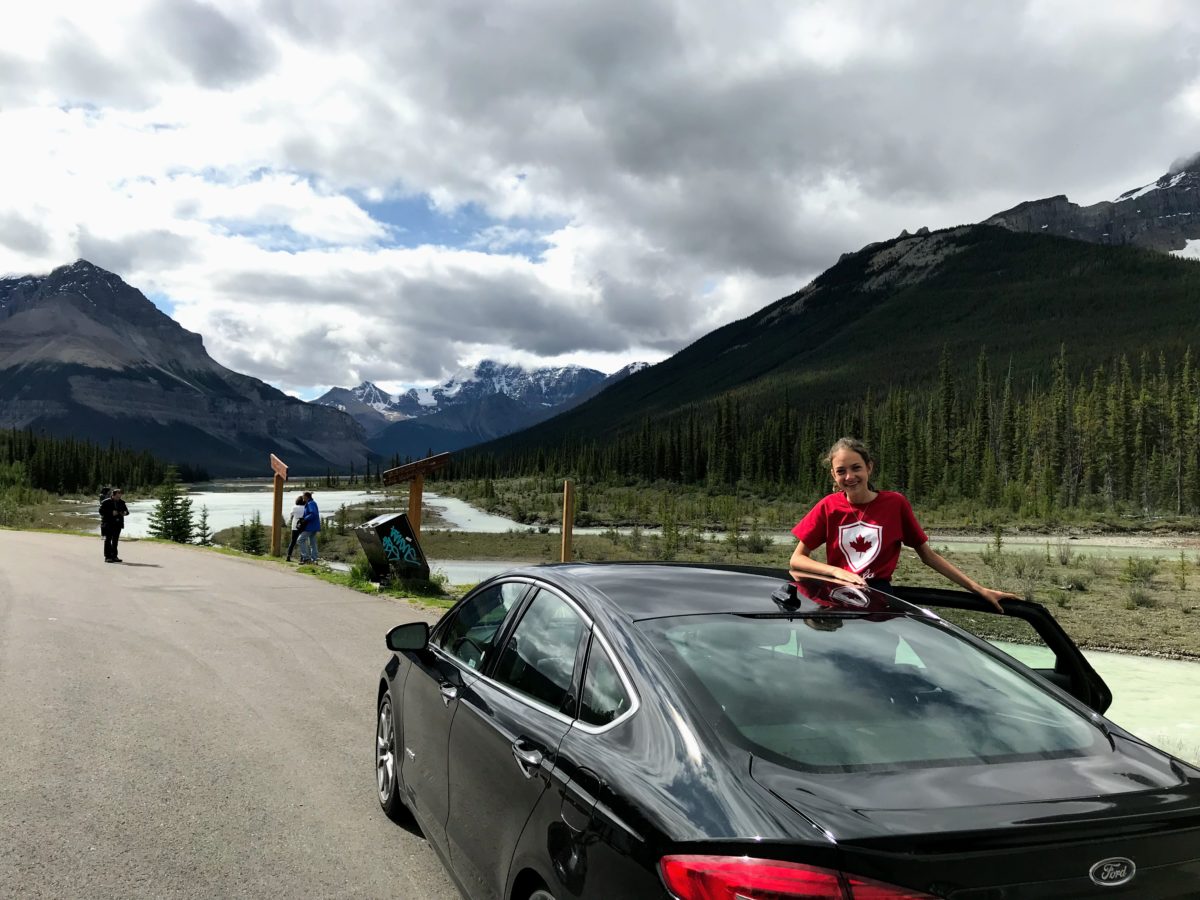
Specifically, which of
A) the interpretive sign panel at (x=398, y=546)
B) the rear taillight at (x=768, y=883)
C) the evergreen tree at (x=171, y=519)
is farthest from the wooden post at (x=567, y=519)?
the evergreen tree at (x=171, y=519)

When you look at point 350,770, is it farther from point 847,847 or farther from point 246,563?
point 246,563

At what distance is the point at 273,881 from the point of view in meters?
3.87

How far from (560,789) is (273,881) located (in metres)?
2.13

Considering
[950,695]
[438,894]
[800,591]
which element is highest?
[800,591]

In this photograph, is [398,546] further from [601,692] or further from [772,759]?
[772,759]

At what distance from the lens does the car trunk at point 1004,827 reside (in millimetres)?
1778

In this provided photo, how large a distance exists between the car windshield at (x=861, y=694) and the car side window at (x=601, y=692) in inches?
6.5

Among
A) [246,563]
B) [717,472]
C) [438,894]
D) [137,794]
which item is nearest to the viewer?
[438,894]

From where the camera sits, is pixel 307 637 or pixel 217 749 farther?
pixel 307 637

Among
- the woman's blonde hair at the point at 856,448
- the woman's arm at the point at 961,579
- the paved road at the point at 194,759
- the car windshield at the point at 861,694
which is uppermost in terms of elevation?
the woman's blonde hair at the point at 856,448

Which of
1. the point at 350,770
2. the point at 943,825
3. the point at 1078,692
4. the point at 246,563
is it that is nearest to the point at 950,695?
the point at 943,825

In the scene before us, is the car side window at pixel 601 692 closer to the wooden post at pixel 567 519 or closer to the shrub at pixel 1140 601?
the wooden post at pixel 567 519

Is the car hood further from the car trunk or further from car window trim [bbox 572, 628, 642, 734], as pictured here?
car window trim [bbox 572, 628, 642, 734]

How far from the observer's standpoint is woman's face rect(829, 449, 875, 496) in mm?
4988
